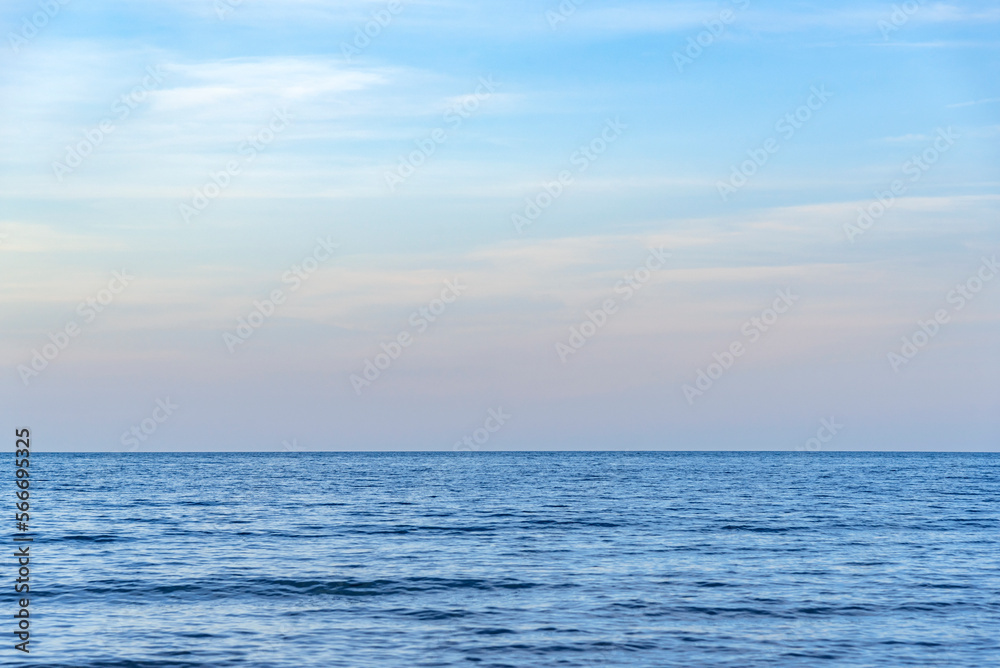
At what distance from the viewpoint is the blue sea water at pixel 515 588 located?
2280 cm

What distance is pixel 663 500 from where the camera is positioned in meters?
69.8

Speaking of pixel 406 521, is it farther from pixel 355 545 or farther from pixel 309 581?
pixel 309 581

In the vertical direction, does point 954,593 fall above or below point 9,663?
above

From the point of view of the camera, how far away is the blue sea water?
898 inches

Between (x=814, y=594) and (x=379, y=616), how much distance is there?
45.6ft

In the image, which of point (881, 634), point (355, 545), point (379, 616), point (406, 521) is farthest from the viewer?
point (406, 521)

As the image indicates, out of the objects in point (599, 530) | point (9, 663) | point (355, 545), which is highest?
point (599, 530)

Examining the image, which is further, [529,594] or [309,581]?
[309,581]

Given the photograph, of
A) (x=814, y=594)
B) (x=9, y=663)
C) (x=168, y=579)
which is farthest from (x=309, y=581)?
(x=814, y=594)

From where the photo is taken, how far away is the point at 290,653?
22.5 metres

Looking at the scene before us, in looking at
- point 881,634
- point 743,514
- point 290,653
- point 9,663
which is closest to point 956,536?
point 743,514

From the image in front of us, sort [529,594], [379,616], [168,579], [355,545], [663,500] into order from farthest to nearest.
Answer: [663,500]
[355,545]
[168,579]
[529,594]
[379,616]

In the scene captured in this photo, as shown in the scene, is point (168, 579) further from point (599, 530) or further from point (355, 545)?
point (599, 530)

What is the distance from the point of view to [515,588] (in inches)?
1206
